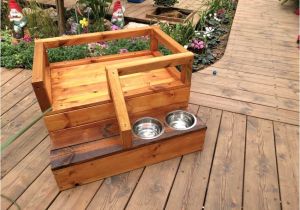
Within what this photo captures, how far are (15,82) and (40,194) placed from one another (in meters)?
1.56

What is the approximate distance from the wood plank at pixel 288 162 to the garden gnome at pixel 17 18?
10.8 ft

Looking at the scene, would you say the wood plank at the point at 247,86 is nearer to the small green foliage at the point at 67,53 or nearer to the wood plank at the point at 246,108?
the wood plank at the point at 246,108

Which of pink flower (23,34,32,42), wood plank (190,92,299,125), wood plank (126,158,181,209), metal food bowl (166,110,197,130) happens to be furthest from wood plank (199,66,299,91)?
pink flower (23,34,32,42)

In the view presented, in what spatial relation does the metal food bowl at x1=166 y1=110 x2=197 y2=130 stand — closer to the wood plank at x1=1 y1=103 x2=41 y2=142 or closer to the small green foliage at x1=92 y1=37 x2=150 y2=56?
the wood plank at x1=1 y1=103 x2=41 y2=142

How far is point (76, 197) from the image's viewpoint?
156 centimetres

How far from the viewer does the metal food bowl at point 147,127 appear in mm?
1782

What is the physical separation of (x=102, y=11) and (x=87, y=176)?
8.65ft

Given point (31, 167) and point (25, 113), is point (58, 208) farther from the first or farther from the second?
point (25, 113)

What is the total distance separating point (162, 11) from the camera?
4.48 m

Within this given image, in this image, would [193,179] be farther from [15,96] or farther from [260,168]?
[15,96]

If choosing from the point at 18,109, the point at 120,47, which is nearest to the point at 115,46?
the point at 120,47

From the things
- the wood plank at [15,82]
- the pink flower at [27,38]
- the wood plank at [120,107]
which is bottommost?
the wood plank at [15,82]

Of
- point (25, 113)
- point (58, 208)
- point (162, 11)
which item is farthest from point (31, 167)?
point (162, 11)

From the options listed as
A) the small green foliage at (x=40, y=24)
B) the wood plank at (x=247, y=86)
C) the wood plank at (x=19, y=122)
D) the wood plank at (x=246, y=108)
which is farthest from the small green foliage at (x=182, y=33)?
the wood plank at (x=19, y=122)
